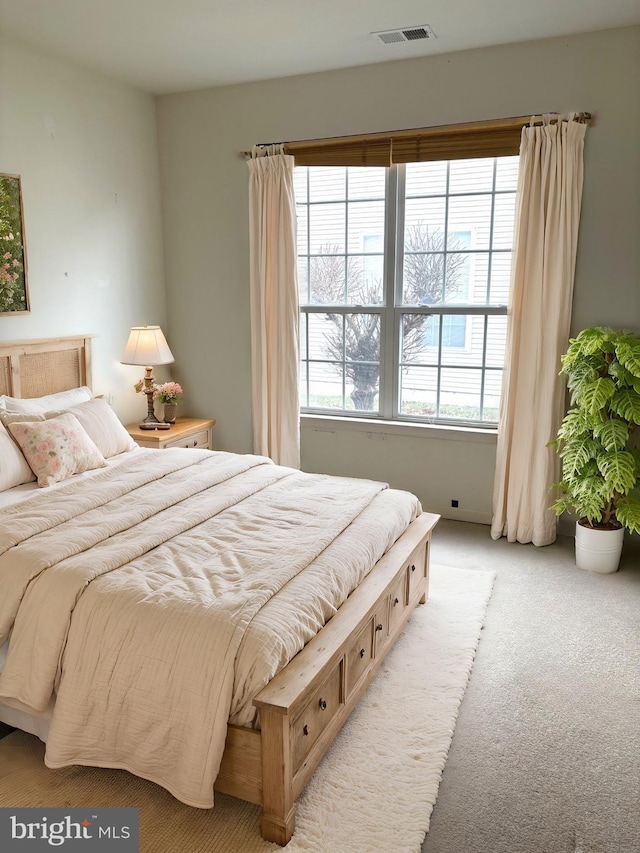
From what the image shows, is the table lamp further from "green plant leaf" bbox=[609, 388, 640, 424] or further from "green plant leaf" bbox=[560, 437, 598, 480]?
"green plant leaf" bbox=[609, 388, 640, 424]

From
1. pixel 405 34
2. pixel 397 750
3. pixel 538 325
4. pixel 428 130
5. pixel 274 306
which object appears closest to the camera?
pixel 397 750

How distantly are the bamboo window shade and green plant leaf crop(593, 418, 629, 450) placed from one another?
5.51 feet

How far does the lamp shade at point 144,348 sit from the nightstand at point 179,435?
456 mm

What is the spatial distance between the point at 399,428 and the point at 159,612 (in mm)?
2708

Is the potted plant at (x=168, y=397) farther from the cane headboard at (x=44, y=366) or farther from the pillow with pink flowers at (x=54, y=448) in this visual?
the pillow with pink flowers at (x=54, y=448)

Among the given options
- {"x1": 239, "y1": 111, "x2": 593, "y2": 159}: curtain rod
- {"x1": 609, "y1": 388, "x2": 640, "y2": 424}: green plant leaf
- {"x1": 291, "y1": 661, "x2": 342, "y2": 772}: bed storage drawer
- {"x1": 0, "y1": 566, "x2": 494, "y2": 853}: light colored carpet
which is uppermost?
{"x1": 239, "y1": 111, "x2": 593, "y2": 159}: curtain rod

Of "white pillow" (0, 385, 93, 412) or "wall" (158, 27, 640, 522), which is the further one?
"wall" (158, 27, 640, 522)

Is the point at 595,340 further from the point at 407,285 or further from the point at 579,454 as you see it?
the point at 407,285

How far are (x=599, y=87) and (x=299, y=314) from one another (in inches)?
86.5

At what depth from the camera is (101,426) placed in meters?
3.71

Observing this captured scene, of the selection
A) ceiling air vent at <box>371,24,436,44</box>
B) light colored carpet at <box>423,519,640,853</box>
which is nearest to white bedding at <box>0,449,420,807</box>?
light colored carpet at <box>423,519,640,853</box>

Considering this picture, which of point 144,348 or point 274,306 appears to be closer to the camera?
point 144,348

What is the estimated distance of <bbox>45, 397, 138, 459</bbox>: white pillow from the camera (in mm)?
3646

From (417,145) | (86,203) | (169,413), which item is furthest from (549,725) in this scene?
(86,203)
